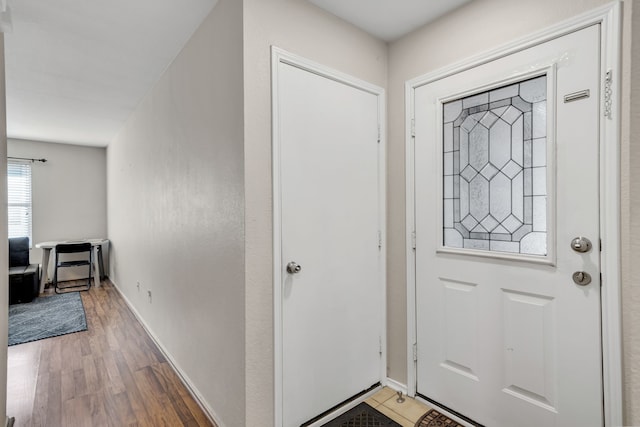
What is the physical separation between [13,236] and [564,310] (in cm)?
679

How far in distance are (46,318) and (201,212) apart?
3.09 meters

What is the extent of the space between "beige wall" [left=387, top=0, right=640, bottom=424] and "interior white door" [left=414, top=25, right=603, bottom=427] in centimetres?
10

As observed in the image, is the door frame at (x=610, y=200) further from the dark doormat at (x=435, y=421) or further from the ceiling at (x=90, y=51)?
the ceiling at (x=90, y=51)

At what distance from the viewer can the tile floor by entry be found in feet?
6.02

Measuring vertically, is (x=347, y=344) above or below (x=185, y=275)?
below

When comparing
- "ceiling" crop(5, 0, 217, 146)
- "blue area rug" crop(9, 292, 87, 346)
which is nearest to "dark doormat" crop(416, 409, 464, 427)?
"ceiling" crop(5, 0, 217, 146)

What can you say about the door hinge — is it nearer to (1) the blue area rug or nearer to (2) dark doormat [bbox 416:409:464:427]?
(2) dark doormat [bbox 416:409:464:427]

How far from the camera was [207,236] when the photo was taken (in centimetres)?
194

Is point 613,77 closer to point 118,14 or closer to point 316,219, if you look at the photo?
point 316,219

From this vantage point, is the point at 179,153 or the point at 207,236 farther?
the point at 179,153

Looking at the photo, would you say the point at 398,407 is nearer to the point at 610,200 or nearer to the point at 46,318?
the point at 610,200

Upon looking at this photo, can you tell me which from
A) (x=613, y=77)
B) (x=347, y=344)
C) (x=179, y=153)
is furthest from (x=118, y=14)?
(x=613, y=77)

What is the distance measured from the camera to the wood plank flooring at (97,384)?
1928mm

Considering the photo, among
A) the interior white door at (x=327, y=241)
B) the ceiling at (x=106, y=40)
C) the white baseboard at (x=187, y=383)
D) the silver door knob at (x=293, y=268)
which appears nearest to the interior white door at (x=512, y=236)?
the interior white door at (x=327, y=241)
